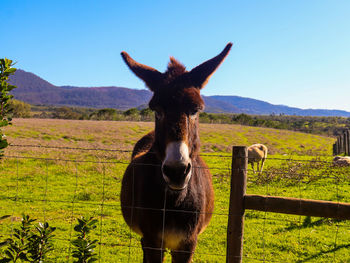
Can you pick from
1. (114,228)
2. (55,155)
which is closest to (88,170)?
(55,155)

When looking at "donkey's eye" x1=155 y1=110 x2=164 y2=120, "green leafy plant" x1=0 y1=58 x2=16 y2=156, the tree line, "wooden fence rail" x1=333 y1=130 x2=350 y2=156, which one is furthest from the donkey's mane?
the tree line

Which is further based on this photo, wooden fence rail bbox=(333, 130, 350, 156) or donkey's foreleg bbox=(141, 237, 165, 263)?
wooden fence rail bbox=(333, 130, 350, 156)

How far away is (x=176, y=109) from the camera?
289cm

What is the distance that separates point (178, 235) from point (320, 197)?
711 centimetres

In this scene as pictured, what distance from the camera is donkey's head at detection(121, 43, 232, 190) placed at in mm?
2523

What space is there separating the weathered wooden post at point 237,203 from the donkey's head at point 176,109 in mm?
529

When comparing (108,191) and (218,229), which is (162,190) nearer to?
(218,229)

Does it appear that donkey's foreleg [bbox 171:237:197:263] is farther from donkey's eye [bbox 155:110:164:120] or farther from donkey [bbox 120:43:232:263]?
donkey's eye [bbox 155:110:164:120]

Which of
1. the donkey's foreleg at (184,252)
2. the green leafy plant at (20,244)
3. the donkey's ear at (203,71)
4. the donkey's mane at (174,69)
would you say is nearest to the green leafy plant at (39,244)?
the green leafy plant at (20,244)

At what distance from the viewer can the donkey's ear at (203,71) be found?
3.38 m

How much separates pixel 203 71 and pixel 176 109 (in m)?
0.81

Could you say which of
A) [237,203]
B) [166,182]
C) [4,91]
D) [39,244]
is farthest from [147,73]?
[39,244]

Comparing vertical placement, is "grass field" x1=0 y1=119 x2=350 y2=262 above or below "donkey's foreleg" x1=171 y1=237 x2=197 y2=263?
below

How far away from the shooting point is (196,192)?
3.25 metres
